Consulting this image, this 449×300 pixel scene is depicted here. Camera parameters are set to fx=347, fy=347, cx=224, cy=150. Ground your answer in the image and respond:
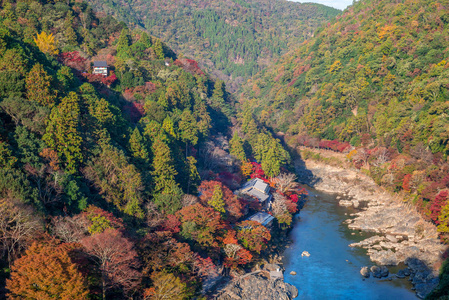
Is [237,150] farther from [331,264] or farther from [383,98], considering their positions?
[383,98]

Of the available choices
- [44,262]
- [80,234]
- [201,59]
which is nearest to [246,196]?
[80,234]

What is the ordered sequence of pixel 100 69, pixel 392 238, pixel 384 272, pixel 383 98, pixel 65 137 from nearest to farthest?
pixel 65 137 < pixel 384 272 < pixel 392 238 < pixel 100 69 < pixel 383 98

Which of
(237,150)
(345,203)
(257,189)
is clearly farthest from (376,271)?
(237,150)

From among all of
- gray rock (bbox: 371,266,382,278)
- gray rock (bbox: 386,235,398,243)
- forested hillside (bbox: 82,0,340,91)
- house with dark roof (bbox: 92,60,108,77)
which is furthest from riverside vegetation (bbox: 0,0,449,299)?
forested hillside (bbox: 82,0,340,91)

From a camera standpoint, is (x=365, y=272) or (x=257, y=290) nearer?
(x=257, y=290)

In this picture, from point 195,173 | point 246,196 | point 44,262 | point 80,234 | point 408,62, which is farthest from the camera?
point 408,62

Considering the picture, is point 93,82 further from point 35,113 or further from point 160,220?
point 160,220
